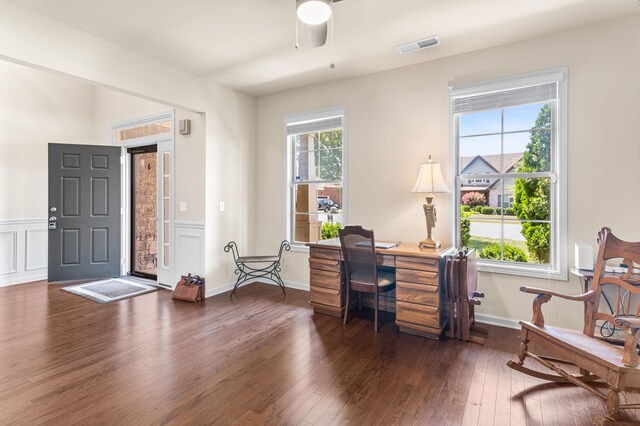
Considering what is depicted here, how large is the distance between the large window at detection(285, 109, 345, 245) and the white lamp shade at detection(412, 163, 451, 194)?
1.19m

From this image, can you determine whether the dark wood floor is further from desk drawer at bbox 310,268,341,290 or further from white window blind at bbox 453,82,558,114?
white window blind at bbox 453,82,558,114

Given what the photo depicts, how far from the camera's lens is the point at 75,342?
116 inches

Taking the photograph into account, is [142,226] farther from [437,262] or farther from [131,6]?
[437,262]

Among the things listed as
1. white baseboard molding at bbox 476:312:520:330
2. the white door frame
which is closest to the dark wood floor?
white baseboard molding at bbox 476:312:520:330

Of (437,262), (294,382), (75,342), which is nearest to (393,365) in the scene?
(294,382)

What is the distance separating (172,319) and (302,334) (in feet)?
4.72

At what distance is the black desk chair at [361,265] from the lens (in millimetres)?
3203

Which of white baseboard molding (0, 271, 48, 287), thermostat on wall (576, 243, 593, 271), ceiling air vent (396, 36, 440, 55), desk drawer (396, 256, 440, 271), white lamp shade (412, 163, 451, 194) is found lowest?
white baseboard molding (0, 271, 48, 287)

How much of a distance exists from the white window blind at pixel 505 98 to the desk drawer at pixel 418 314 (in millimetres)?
2051

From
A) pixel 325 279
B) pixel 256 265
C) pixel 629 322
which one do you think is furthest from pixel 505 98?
pixel 256 265

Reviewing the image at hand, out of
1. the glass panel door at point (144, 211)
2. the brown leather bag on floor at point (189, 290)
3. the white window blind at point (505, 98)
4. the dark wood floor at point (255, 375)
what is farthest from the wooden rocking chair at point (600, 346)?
the glass panel door at point (144, 211)

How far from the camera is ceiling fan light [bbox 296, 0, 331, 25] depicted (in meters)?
2.11

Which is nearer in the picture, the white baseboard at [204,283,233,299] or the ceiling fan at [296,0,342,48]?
the ceiling fan at [296,0,342,48]

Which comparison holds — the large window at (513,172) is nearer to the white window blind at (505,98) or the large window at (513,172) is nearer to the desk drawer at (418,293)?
the white window blind at (505,98)
